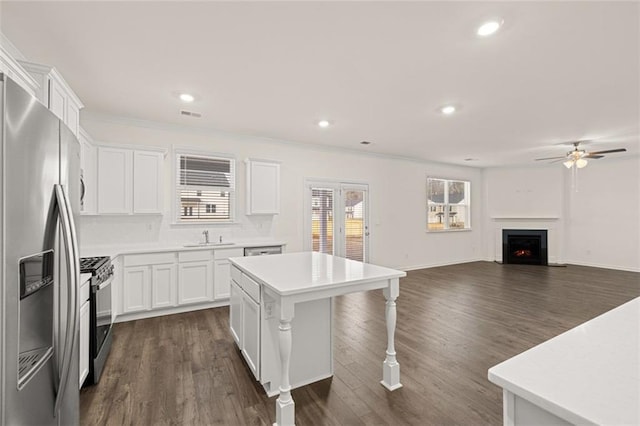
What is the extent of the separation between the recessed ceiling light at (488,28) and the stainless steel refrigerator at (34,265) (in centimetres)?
258

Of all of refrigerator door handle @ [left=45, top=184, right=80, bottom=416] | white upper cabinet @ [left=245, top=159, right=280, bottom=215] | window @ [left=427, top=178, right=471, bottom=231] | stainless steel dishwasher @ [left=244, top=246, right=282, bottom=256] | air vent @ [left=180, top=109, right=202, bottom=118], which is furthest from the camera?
window @ [left=427, top=178, right=471, bottom=231]

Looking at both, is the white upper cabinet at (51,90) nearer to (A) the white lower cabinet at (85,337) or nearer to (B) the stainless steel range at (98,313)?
(B) the stainless steel range at (98,313)

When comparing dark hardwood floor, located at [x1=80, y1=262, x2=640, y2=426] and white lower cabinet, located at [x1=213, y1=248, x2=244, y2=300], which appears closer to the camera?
dark hardwood floor, located at [x1=80, y1=262, x2=640, y2=426]

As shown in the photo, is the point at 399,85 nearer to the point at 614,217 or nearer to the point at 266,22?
the point at 266,22

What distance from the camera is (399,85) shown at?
3.06m

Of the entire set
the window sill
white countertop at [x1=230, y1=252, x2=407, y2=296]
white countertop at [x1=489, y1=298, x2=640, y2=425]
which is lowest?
white countertop at [x1=230, y1=252, x2=407, y2=296]

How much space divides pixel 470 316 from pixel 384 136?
3.07 meters

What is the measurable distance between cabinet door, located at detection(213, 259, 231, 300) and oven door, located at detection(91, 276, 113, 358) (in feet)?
4.67

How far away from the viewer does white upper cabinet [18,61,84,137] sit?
196cm

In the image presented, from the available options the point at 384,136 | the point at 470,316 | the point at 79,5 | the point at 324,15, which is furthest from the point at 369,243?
the point at 79,5

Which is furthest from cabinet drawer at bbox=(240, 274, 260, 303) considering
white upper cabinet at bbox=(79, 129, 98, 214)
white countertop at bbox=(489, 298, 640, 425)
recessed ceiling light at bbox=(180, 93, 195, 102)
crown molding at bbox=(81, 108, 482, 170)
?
crown molding at bbox=(81, 108, 482, 170)

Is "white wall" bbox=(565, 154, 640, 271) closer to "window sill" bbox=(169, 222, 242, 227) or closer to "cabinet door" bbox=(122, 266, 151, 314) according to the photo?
"window sill" bbox=(169, 222, 242, 227)

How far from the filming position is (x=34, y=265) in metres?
1.04

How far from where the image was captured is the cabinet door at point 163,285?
148 inches
